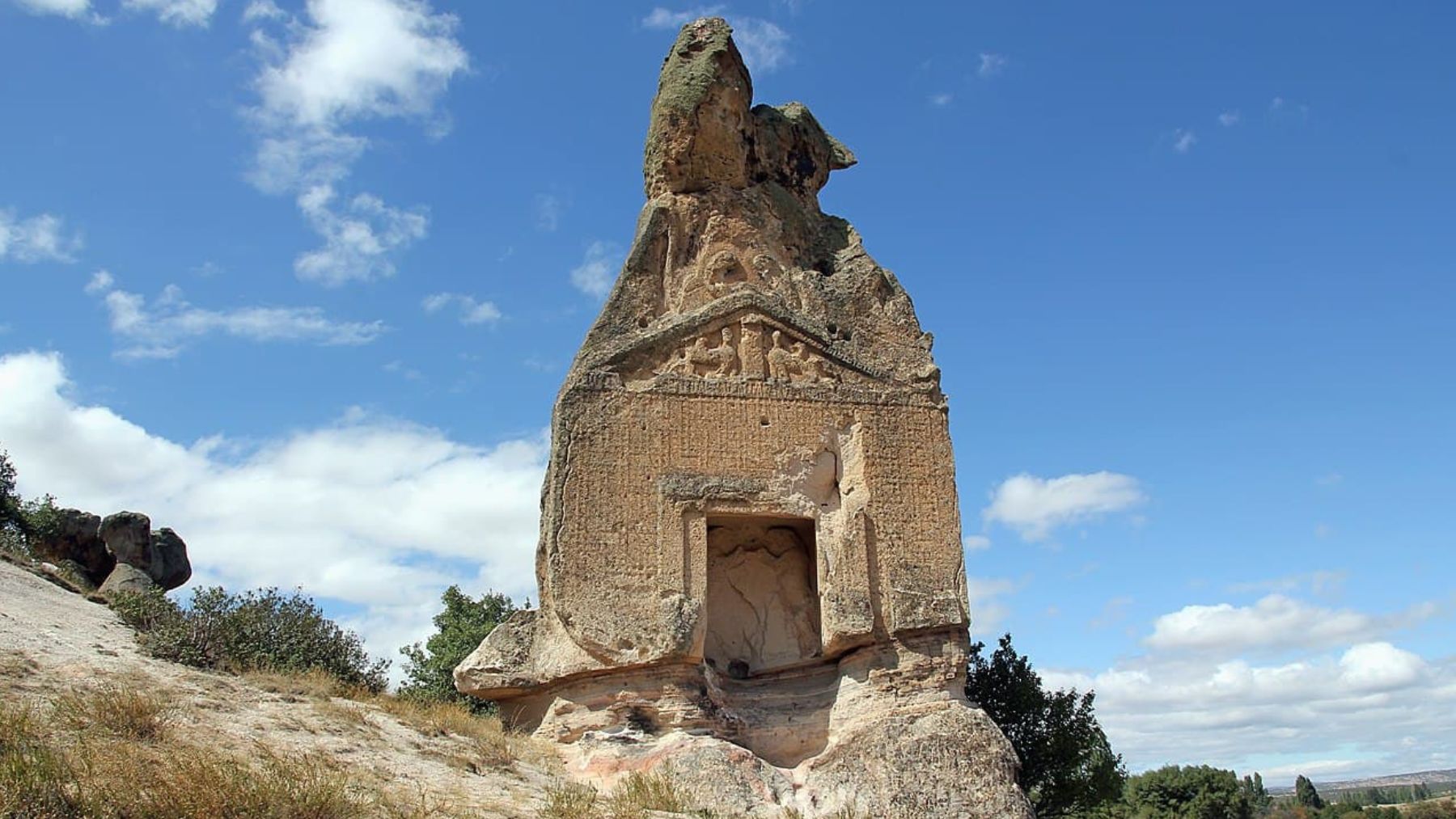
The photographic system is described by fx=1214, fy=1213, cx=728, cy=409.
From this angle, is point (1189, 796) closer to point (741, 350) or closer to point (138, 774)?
point (741, 350)

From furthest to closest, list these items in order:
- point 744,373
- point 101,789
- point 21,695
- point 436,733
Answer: point 744,373 < point 436,733 < point 21,695 < point 101,789

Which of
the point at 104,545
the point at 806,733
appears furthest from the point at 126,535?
the point at 806,733

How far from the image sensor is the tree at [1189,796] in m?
32.0

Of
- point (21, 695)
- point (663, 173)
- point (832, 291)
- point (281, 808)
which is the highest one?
point (663, 173)

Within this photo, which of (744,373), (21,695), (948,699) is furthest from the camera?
(744,373)

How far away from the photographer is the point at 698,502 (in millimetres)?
11445

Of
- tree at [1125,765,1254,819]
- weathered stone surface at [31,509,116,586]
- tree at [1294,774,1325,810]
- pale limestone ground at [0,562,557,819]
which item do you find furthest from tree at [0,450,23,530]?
tree at [1294,774,1325,810]

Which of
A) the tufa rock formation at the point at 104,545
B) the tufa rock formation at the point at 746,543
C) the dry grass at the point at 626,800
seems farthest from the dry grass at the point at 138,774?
the tufa rock formation at the point at 104,545

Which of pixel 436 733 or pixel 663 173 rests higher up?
pixel 663 173

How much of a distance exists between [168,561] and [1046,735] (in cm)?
1392

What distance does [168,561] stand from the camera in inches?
777

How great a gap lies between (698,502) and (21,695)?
5.64 m

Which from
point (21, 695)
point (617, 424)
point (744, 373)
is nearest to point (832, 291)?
point (744, 373)

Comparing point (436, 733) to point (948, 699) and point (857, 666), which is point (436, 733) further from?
point (948, 699)
